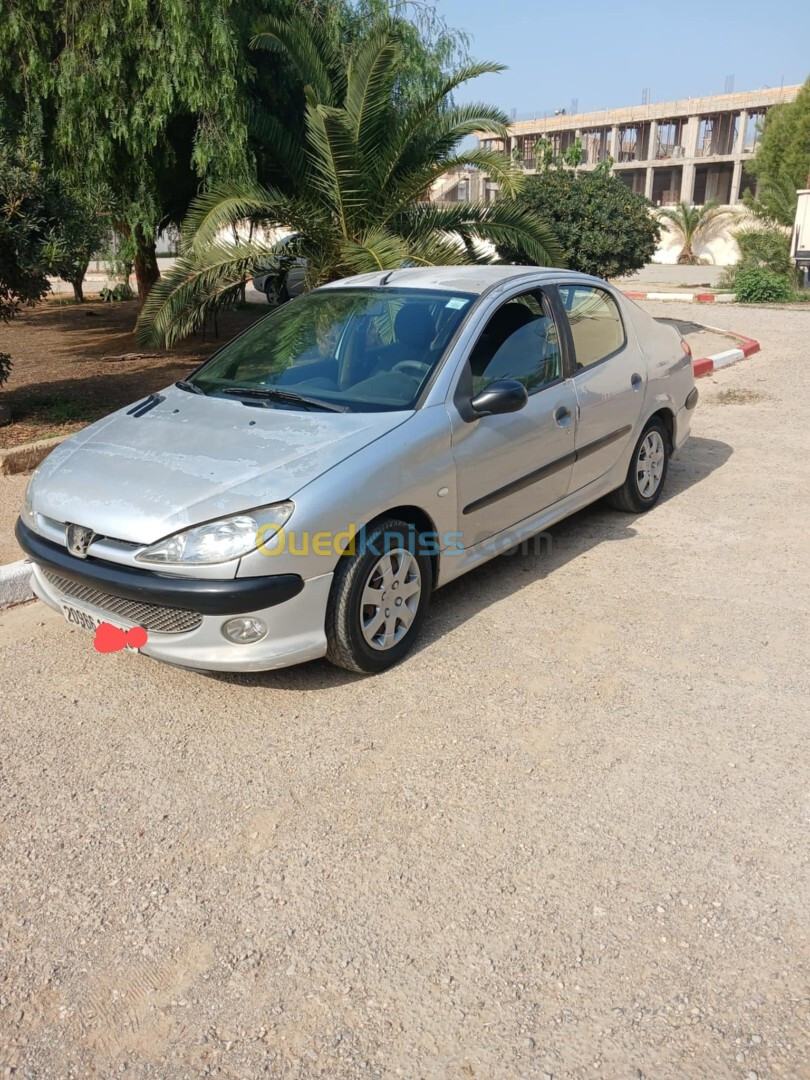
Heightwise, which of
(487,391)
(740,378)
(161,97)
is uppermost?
(161,97)

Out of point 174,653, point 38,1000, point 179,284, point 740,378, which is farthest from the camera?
point 740,378

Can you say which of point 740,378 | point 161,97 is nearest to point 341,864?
point 161,97

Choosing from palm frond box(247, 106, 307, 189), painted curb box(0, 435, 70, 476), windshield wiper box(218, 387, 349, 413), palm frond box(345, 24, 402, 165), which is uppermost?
palm frond box(345, 24, 402, 165)

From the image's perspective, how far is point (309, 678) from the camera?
4.07 meters

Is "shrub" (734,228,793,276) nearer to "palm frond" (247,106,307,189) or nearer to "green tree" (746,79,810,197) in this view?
"palm frond" (247,106,307,189)

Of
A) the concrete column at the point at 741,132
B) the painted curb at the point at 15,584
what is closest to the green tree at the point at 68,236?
→ the painted curb at the point at 15,584

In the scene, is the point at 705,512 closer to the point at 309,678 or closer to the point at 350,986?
the point at 309,678

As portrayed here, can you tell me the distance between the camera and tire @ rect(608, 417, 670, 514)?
5938mm

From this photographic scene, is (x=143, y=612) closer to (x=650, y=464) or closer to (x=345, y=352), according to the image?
(x=345, y=352)

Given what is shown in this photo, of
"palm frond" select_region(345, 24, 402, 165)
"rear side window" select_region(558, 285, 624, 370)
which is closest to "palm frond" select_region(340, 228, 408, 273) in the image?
"palm frond" select_region(345, 24, 402, 165)

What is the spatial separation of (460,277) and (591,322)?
3.00ft

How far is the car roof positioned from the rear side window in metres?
0.11

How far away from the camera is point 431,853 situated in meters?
2.98

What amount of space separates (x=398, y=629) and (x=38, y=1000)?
2093 mm
